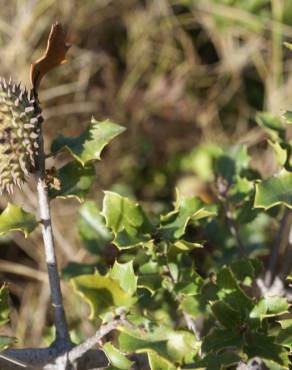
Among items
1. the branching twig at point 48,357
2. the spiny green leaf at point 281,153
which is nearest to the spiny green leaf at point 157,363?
the branching twig at point 48,357

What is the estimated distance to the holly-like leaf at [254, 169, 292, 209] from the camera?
1008mm

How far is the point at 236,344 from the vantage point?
37.8 inches

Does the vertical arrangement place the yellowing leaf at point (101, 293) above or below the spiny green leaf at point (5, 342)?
above

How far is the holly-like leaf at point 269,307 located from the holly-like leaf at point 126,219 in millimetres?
220

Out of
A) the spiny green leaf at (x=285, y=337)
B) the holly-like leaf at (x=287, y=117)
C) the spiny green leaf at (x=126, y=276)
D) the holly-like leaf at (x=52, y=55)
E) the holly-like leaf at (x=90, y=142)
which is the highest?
the holly-like leaf at (x=52, y=55)

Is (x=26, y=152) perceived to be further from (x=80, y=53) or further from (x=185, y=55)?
(x=185, y=55)

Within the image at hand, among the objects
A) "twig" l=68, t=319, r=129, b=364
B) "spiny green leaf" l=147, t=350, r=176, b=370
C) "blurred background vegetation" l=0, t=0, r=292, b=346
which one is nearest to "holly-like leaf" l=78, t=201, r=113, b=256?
"twig" l=68, t=319, r=129, b=364

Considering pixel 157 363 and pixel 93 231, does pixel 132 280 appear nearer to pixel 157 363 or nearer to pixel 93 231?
pixel 157 363

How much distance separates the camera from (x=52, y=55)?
3.25ft

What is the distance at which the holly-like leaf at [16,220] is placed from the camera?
1.01m

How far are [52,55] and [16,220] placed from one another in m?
0.28

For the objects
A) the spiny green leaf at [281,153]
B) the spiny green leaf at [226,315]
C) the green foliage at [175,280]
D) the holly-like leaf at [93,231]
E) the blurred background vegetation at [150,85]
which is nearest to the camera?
the green foliage at [175,280]

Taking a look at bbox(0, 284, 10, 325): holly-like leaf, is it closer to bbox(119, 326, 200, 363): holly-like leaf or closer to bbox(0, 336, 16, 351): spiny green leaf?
bbox(0, 336, 16, 351): spiny green leaf

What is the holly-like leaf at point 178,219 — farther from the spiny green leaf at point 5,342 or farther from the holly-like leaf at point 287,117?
the spiny green leaf at point 5,342
